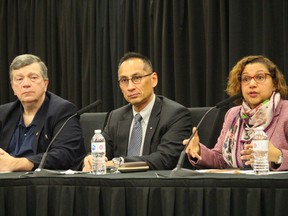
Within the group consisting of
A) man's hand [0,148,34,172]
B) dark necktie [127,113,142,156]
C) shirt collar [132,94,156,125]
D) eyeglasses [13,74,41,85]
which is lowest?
man's hand [0,148,34,172]

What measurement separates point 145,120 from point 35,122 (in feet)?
2.46

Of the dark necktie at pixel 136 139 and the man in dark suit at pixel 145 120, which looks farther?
the dark necktie at pixel 136 139

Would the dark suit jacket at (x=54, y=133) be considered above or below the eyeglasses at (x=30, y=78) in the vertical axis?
below

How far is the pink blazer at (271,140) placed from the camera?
319cm

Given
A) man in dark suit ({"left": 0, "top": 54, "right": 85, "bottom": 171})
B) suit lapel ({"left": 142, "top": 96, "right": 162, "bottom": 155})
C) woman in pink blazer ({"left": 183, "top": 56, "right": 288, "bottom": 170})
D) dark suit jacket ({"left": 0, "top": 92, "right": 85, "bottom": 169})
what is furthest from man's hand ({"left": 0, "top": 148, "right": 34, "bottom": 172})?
woman in pink blazer ({"left": 183, "top": 56, "right": 288, "bottom": 170})

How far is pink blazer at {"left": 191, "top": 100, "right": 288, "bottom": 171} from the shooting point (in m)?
3.19

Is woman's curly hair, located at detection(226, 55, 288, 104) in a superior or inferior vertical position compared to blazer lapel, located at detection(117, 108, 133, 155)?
superior

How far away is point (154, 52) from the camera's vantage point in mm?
5008

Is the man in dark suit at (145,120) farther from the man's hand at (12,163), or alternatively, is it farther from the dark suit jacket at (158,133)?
the man's hand at (12,163)

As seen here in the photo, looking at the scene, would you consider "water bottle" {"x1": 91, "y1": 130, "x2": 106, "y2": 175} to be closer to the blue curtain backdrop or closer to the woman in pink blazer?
the woman in pink blazer

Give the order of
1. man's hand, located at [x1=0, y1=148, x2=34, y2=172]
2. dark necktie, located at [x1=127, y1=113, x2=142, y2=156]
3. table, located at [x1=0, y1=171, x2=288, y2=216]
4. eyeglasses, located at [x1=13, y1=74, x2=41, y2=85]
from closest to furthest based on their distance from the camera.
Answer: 1. table, located at [x1=0, y1=171, x2=288, y2=216]
2. man's hand, located at [x1=0, y1=148, x2=34, y2=172]
3. dark necktie, located at [x1=127, y1=113, x2=142, y2=156]
4. eyeglasses, located at [x1=13, y1=74, x2=41, y2=85]

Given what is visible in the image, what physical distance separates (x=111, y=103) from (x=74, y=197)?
2.81 meters

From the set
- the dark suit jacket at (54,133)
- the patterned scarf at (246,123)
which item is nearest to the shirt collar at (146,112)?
the dark suit jacket at (54,133)

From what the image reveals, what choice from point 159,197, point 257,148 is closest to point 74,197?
point 159,197
